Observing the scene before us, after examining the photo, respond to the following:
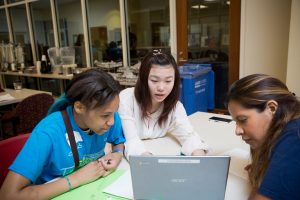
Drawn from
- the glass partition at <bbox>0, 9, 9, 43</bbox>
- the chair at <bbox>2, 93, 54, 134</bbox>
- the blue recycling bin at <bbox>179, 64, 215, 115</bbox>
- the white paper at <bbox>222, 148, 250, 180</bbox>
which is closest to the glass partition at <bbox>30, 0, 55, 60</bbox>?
the glass partition at <bbox>0, 9, 9, 43</bbox>

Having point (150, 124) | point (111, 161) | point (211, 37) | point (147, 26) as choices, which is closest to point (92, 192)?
point (111, 161)

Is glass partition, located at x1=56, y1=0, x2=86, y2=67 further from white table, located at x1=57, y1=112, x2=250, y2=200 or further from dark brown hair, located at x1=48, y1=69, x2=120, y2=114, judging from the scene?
dark brown hair, located at x1=48, y1=69, x2=120, y2=114

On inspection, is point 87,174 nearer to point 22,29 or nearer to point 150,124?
point 150,124

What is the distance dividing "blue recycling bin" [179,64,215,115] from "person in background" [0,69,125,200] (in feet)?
4.78

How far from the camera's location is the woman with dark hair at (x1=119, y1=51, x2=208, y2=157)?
1418mm

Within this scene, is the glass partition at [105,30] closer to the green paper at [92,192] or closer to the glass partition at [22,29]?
the glass partition at [22,29]

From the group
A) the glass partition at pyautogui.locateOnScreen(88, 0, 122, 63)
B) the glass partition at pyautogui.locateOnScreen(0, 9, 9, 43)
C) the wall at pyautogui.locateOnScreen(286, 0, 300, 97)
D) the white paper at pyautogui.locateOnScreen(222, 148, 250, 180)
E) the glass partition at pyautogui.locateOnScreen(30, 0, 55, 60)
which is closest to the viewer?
the white paper at pyautogui.locateOnScreen(222, 148, 250, 180)

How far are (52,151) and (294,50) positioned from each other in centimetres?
229

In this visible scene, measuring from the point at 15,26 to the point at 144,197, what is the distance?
6299mm

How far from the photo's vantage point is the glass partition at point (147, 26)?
143 inches

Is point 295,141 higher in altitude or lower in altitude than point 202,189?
higher

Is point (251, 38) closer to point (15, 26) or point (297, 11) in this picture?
point (297, 11)

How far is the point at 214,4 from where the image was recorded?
3.11 m

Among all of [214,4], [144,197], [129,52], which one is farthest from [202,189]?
[129,52]
